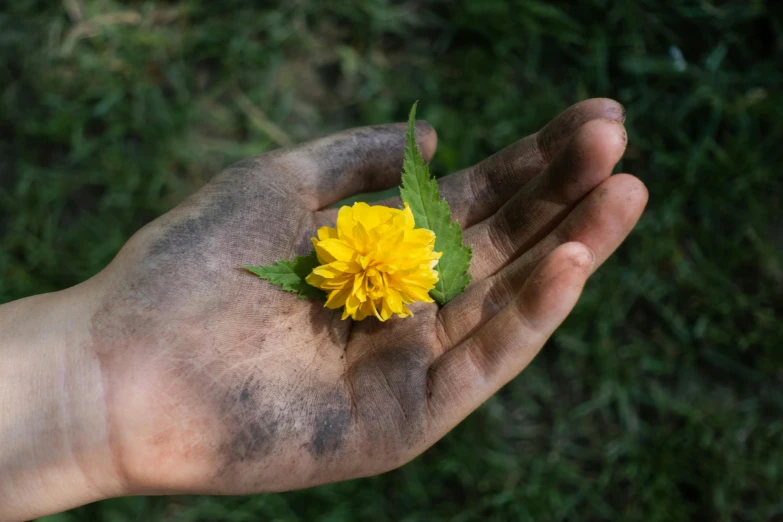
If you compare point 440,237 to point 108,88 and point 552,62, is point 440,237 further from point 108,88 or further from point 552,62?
point 108,88

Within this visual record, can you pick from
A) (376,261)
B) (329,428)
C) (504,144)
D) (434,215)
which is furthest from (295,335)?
(504,144)

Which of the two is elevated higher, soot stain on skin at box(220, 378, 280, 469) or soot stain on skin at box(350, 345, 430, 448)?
soot stain on skin at box(220, 378, 280, 469)

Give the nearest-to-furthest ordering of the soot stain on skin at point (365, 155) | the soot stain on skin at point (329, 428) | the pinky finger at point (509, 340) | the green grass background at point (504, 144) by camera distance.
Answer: the pinky finger at point (509, 340), the soot stain on skin at point (329, 428), the soot stain on skin at point (365, 155), the green grass background at point (504, 144)

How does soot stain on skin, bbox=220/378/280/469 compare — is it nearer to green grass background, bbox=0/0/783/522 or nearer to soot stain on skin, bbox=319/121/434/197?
soot stain on skin, bbox=319/121/434/197

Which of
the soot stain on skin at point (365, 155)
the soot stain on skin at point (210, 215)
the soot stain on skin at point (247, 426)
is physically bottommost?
the soot stain on skin at point (247, 426)

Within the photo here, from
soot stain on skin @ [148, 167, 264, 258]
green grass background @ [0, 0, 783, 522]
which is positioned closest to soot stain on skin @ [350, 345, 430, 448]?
soot stain on skin @ [148, 167, 264, 258]

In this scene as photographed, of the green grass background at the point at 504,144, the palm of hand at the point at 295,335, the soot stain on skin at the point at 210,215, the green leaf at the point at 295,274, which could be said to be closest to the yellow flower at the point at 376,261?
the green leaf at the point at 295,274

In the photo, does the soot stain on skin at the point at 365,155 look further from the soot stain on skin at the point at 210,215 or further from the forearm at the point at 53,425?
the forearm at the point at 53,425
